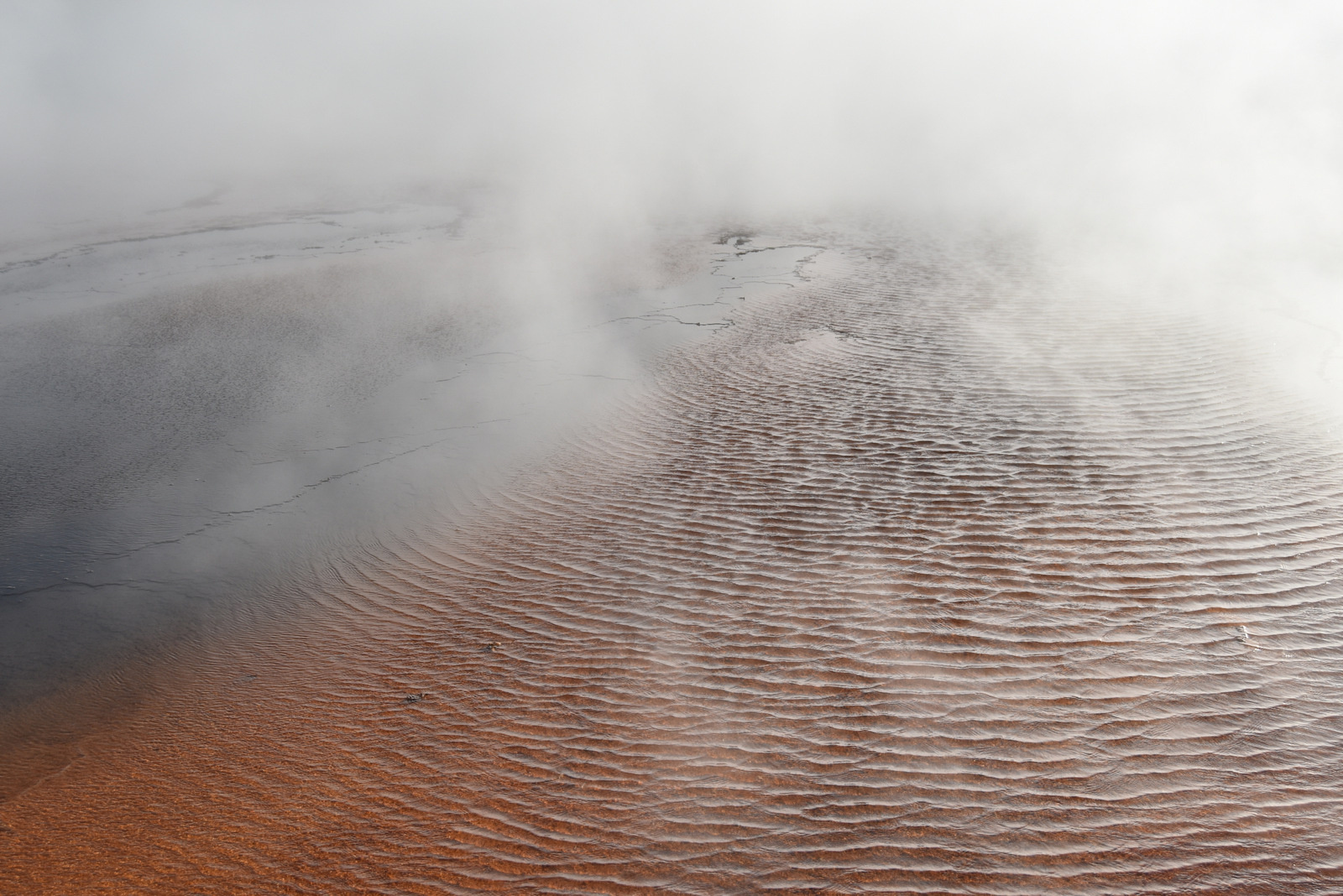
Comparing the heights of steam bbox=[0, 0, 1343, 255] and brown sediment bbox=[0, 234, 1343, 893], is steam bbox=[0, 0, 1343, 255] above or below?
above

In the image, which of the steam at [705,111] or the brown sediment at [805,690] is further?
the steam at [705,111]

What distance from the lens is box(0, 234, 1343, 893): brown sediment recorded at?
3.53 metres

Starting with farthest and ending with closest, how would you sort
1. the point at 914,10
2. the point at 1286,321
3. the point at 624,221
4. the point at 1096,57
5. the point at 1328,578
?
the point at 914,10 → the point at 1096,57 → the point at 624,221 → the point at 1286,321 → the point at 1328,578

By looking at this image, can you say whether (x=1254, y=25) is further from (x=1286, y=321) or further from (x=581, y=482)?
(x=581, y=482)

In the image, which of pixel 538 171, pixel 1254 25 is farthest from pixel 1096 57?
pixel 538 171

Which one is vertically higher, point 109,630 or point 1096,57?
point 1096,57

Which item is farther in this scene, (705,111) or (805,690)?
(705,111)

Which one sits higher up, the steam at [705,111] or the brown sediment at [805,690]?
the steam at [705,111]

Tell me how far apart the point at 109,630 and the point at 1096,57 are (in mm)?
31877

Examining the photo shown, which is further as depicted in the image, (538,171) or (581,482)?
(538,171)

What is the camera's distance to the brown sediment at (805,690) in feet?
11.6

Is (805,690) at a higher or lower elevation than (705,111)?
lower

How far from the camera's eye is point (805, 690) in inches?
174

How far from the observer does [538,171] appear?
75.8 feet
